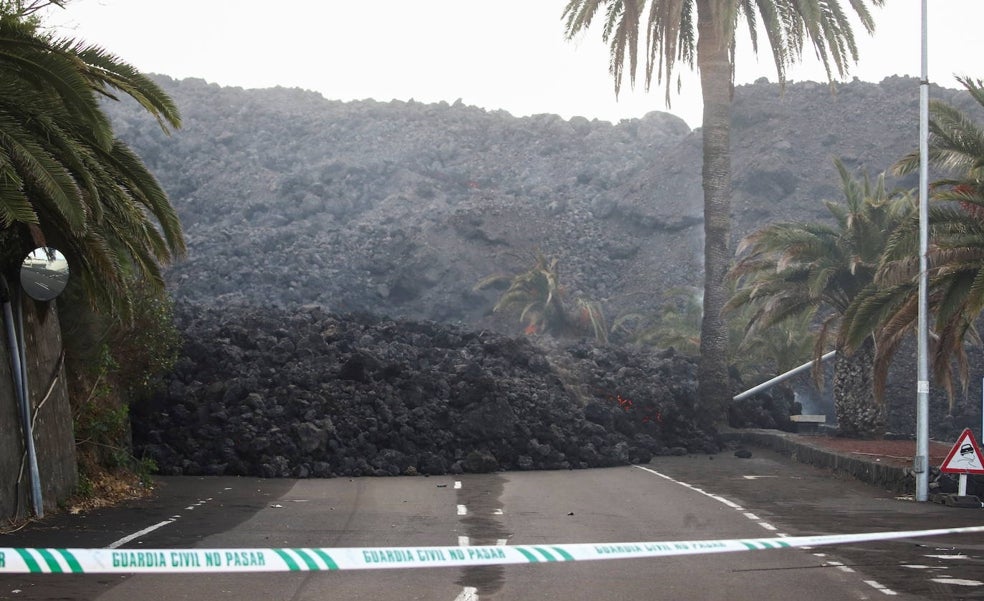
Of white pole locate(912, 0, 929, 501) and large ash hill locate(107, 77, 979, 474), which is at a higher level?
large ash hill locate(107, 77, 979, 474)

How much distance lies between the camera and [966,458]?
18.9 metres

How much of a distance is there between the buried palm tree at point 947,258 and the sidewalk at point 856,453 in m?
1.77

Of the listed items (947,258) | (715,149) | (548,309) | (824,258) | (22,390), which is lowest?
(22,390)

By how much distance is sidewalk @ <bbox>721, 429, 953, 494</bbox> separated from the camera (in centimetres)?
2200

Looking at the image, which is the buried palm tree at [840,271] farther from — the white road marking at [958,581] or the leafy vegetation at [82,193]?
the white road marking at [958,581]

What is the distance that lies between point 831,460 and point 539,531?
13640 millimetres

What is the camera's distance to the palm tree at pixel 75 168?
12.9m

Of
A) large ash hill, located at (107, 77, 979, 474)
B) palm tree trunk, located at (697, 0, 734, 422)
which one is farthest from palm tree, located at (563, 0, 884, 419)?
large ash hill, located at (107, 77, 979, 474)

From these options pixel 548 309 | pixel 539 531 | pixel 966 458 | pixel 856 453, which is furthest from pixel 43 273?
pixel 548 309

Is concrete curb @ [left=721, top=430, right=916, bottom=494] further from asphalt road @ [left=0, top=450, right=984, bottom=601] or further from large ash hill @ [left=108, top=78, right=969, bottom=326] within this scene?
large ash hill @ [left=108, top=78, right=969, bottom=326]

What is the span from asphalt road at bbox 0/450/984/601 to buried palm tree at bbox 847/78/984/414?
119 inches

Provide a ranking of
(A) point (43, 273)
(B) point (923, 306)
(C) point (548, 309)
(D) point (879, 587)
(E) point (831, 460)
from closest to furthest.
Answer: (D) point (879, 587), (A) point (43, 273), (B) point (923, 306), (E) point (831, 460), (C) point (548, 309)

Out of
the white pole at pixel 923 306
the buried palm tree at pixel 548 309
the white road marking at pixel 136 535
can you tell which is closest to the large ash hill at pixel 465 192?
the buried palm tree at pixel 548 309

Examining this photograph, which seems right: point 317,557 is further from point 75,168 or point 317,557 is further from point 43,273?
point 75,168
